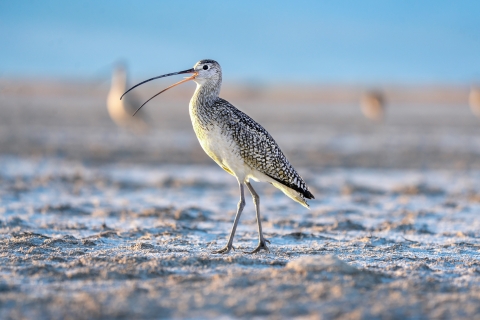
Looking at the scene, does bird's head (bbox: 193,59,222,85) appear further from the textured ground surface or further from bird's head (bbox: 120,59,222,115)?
the textured ground surface

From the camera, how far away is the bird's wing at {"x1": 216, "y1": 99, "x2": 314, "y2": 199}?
21.0 ft

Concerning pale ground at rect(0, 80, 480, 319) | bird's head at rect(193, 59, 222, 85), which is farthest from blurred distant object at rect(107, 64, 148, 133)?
bird's head at rect(193, 59, 222, 85)

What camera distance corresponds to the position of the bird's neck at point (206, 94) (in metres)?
6.62

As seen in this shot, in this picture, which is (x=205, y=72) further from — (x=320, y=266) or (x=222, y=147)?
(x=320, y=266)

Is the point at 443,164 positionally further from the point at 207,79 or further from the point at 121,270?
the point at 121,270

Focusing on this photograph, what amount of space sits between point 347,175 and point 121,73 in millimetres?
10770

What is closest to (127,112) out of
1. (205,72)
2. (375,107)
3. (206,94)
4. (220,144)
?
(375,107)

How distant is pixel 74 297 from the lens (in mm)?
4488

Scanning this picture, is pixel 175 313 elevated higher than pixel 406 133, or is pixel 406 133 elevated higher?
pixel 406 133

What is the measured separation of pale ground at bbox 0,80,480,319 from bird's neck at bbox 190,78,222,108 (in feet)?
4.24

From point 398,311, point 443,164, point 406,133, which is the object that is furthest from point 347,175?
point 406,133

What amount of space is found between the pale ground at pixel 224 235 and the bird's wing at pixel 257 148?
25.4 inches

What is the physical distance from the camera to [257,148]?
6445 mm

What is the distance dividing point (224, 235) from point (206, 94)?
154 cm
